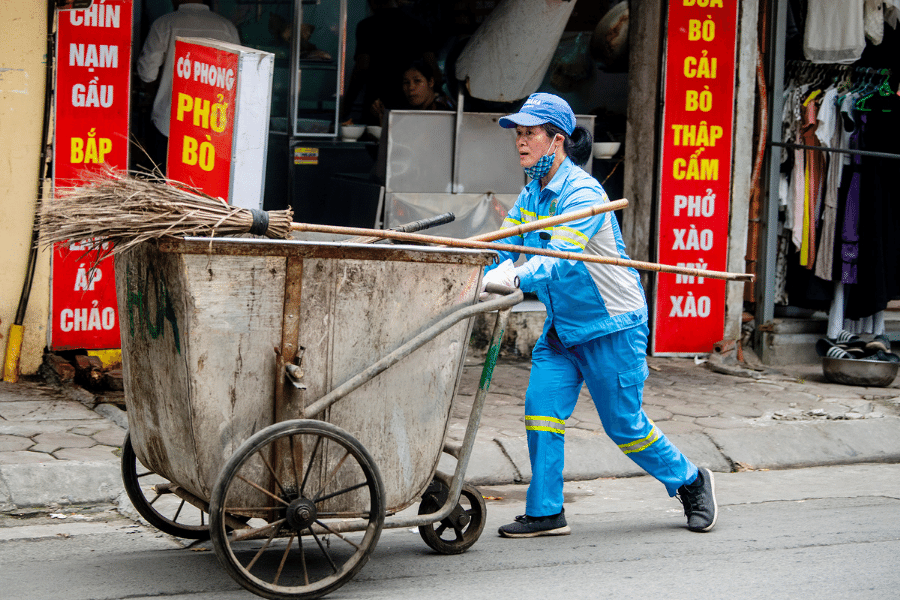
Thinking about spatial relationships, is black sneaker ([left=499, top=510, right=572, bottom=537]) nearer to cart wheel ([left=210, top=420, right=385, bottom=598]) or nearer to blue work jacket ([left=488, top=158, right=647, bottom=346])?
blue work jacket ([left=488, top=158, right=647, bottom=346])

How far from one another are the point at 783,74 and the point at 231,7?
4064mm

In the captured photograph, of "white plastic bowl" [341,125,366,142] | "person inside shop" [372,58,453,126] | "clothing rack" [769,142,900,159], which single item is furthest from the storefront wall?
"clothing rack" [769,142,900,159]

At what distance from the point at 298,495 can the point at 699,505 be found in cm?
181

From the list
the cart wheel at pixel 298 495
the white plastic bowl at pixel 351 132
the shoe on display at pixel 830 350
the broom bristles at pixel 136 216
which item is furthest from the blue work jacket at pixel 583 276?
the shoe on display at pixel 830 350

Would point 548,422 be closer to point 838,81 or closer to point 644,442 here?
point 644,442

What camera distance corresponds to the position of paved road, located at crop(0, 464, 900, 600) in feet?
11.5

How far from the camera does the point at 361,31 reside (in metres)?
7.70

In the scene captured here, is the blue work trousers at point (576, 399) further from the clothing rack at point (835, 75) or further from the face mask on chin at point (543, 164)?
the clothing rack at point (835, 75)

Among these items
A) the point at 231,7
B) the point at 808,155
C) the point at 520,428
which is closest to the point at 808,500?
the point at 520,428

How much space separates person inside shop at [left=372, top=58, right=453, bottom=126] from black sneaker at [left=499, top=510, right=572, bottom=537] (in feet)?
12.4

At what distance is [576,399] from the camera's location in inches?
164

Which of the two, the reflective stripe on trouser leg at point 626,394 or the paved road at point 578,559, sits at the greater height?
the reflective stripe on trouser leg at point 626,394

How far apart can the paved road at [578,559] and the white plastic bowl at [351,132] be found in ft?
10.8

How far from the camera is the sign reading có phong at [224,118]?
5.24m
